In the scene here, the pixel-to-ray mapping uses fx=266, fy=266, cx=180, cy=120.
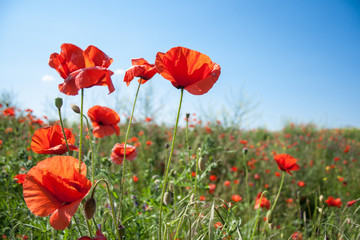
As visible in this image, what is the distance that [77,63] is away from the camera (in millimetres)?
949

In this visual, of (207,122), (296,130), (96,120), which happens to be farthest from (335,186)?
(296,130)

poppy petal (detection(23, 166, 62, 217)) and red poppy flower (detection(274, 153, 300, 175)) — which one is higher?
red poppy flower (detection(274, 153, 300, 175))

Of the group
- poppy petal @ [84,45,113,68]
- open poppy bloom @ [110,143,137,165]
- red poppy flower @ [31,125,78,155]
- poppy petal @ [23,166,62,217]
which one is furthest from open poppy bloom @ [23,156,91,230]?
open poppy bloom @ [110,143,137,165]

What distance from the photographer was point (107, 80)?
0.89m

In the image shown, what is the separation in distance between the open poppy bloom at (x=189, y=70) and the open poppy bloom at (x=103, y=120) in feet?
2.36

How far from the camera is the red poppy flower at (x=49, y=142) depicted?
95 cm

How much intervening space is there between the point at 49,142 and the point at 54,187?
0.99 ft

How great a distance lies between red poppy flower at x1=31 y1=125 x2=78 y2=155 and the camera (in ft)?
3.10

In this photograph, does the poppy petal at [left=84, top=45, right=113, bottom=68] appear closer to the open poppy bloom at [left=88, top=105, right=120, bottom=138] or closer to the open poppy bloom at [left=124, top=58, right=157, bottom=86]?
the open poppy bloom at [left=124, top=58, right=157, bottom=86]

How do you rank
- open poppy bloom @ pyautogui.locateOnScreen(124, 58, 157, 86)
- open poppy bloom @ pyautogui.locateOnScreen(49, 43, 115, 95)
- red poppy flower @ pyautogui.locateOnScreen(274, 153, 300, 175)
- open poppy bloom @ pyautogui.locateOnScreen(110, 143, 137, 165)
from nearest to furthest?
1. open poppy bloom @ pyautogui.locateOnScreen(49, 43, 115, 95)
2. open poppy bloom @ pyautogui.locateOnScreen(124, 58, 157, 86)
3. open poppy bloom @ pyautogui.locateOnScreen(110, 143, 137, 165)
4. red poppy flower @ pyautogui.locateOnScreen(274, 153, 300, 175)

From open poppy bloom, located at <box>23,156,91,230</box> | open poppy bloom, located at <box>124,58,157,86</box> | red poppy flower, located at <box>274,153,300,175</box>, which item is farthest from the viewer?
red poppy flower, located at <box>274,153,300,175</box>

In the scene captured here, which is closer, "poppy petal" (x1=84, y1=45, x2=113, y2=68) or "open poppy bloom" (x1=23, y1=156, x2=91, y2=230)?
"open poppy bloom" (x1=23, y1=156, x2=91, y2=230)

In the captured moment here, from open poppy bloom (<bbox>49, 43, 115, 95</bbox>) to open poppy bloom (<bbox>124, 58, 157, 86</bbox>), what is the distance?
8 centimetres

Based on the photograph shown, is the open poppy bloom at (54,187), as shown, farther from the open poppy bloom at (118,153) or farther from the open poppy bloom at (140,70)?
the open poppy bloom at (118,153)
